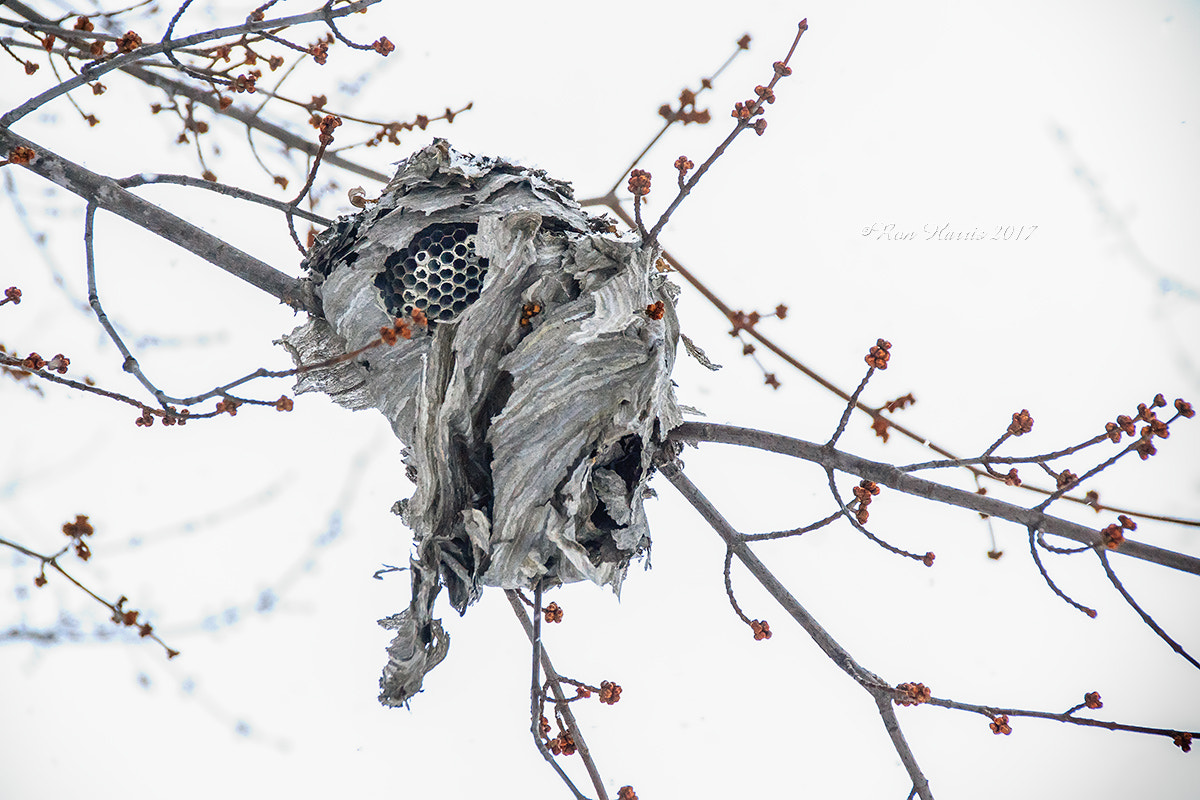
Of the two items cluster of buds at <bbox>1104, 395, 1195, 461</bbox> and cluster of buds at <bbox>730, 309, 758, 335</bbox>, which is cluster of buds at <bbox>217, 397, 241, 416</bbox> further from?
cluster of buds at <bbox>1104, 395, 1195, 461</bbox>

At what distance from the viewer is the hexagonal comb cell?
1787 mm

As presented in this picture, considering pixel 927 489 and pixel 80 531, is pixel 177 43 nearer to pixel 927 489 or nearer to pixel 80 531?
pixel 80 531

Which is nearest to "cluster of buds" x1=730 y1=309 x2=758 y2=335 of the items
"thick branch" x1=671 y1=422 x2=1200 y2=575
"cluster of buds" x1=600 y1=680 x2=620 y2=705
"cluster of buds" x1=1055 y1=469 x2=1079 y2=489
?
"thick branch" x1=671 y1=422 x2=1200 y2=575

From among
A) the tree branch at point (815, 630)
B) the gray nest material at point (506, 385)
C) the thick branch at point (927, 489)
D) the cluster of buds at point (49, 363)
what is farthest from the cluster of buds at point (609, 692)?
the cluster of buds at point (49, 363)

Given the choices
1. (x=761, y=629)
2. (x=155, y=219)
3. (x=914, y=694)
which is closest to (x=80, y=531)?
(x=155, y=219)

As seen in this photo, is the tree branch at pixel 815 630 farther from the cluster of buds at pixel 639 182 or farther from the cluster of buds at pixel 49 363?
the cluster of buds at pixel 49 363

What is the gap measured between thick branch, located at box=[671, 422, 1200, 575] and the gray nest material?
178 millimetres

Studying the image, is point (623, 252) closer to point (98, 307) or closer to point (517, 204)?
point (517, 204)

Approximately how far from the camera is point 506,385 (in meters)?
1.79

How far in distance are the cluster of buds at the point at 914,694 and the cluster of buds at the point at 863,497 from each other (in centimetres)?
39

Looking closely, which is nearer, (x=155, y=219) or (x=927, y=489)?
(x=927, y=489)

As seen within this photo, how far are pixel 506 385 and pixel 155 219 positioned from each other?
2.78 ft

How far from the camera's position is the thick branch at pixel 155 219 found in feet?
5.59

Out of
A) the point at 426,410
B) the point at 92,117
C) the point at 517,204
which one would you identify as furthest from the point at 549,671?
the point at 92,117
